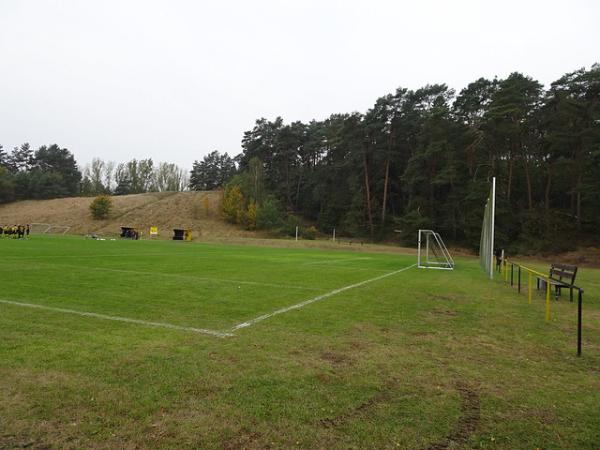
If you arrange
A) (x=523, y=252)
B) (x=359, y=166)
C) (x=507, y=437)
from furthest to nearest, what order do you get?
(x=359, y=166)
(x=523, y=252)
(x=507, y=437)

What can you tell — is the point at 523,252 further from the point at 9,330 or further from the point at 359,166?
the point at 9,330

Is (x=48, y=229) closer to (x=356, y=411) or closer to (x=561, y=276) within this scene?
(x=561, y=276)

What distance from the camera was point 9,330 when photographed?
5441 mm

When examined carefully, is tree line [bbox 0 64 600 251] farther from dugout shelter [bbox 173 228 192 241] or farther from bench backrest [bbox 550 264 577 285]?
bench backrest [bbox 550 264 577 285]

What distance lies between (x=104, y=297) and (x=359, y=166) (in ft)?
169

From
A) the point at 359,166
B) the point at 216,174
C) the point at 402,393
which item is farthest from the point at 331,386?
the point at 216,174

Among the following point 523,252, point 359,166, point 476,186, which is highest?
point 359,166

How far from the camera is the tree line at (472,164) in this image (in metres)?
37.1

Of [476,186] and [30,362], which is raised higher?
[476,186]

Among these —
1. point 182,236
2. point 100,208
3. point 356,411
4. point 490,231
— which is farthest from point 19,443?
point 100,208

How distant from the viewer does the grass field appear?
9.67 ft

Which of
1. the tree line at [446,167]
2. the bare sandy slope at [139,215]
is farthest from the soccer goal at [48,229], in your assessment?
the tree line at [446,167]

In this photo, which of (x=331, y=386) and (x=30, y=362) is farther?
(x=30, y=362)

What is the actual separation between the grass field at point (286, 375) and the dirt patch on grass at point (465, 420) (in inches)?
0.6
